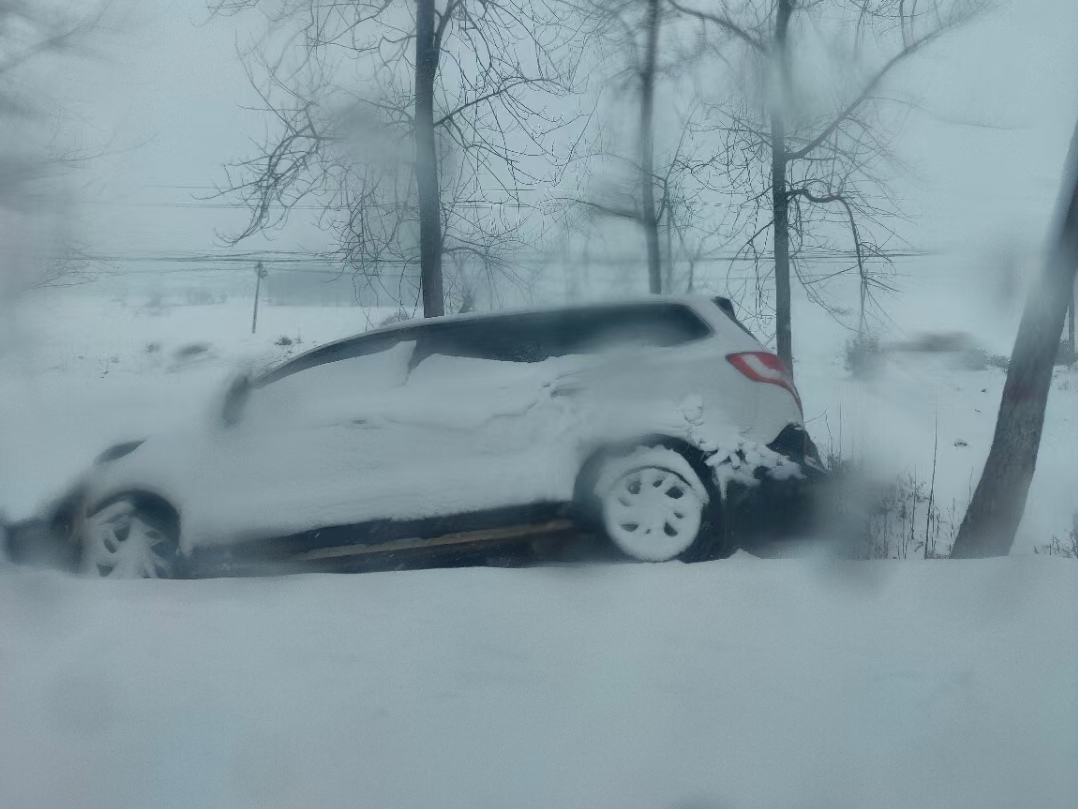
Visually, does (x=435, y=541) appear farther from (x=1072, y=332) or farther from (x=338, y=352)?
(x=1072, y=332)

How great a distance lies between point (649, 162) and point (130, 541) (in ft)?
13.0

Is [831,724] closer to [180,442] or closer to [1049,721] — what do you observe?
[1049,721]

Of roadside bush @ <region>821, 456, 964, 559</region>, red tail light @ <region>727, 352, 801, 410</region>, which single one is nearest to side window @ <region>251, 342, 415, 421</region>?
red tail light @ <region>727, 352, 801, 410</region>

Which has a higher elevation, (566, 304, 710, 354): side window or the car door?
(566, 304, 710, 354): side window

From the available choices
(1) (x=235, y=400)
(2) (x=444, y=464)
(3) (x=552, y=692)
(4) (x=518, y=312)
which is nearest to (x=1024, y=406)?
(4) (x=518, y=312)

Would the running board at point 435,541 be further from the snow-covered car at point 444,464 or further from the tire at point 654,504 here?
the tire at point 654,504

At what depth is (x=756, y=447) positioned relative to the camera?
15.6ft

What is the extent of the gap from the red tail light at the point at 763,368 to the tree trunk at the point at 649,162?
102 cm

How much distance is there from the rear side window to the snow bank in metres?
1.36

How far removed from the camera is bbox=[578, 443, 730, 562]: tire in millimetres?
4586

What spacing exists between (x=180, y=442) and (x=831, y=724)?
3462 millimetres

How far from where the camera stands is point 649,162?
6191mm

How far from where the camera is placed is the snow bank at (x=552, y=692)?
258cm

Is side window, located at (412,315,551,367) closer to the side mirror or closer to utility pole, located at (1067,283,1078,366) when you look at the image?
the side mirror
